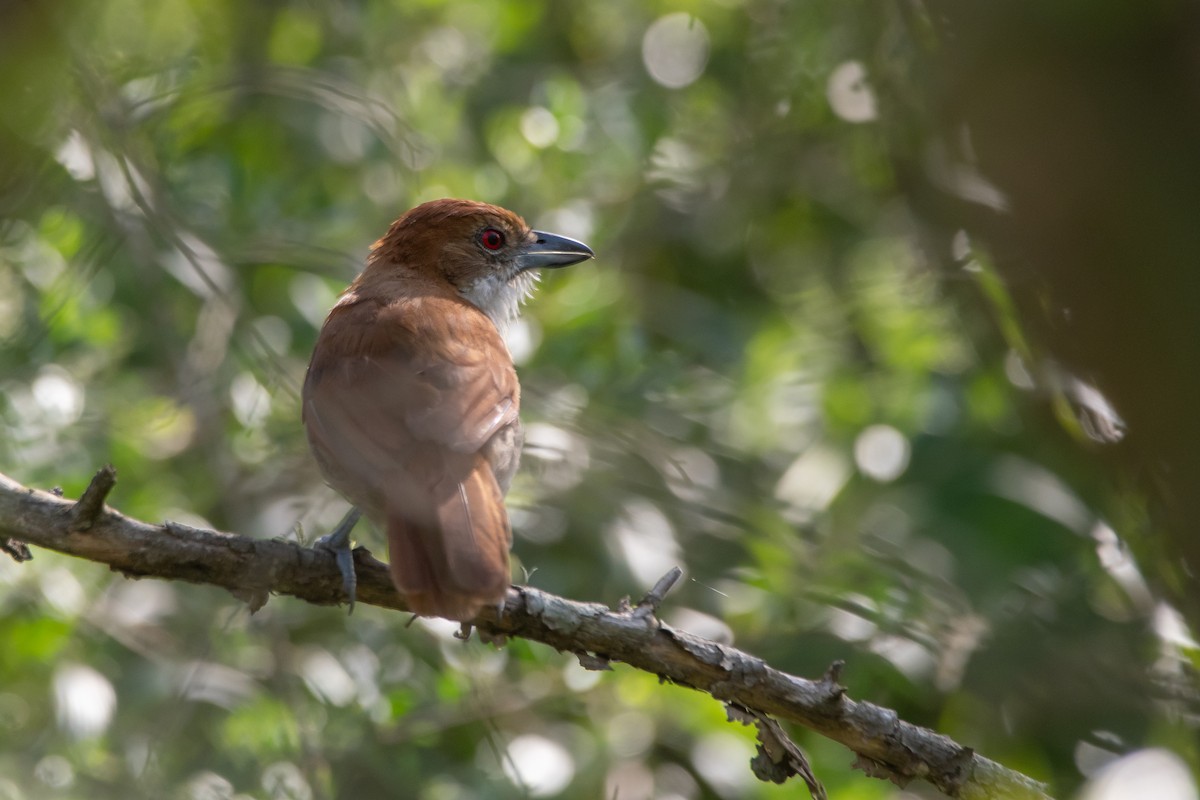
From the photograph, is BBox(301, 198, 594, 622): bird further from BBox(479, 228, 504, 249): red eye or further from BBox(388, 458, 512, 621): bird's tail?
BBox(479, 228, 504, 249): red eye

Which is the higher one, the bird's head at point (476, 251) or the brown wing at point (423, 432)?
the bird's head at point (476, 251)

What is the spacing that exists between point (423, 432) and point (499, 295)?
2054mm

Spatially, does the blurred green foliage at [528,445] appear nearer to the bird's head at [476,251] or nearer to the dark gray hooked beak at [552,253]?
the bird's head at [476,251]

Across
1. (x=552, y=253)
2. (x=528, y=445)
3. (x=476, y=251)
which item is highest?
(x=552, y=253)

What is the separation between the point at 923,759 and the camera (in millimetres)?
3301

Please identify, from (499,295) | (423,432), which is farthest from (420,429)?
(499,295)

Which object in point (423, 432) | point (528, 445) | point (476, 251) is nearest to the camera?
point (423, 432)

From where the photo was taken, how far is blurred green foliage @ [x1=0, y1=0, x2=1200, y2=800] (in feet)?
15.4

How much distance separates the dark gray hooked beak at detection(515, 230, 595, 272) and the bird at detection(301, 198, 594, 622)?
44 centimetres

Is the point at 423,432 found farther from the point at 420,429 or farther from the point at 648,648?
the point at 648,648

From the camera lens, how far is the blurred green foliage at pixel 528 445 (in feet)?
15.4

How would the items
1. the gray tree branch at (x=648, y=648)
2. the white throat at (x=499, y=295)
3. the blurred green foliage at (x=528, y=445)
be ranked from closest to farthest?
the gray tree branch at (x=648, y=648), the blurred green foliage at (x=528, y=445), the white throat at (x=499, y=295)

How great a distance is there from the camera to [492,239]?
5.82 meters

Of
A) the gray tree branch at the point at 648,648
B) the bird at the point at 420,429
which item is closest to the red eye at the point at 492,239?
the bird at the point at 420,429
